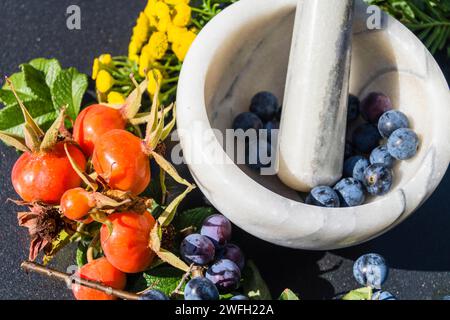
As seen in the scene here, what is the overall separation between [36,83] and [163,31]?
20 centimetres

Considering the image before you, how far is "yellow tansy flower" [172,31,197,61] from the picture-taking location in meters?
0.97

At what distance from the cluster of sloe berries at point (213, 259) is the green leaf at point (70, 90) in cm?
27

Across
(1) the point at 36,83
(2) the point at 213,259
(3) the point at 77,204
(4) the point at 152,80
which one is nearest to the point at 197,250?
(2) the point at 213,259

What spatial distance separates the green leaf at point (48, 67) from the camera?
1.04m

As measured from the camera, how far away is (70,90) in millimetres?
1028

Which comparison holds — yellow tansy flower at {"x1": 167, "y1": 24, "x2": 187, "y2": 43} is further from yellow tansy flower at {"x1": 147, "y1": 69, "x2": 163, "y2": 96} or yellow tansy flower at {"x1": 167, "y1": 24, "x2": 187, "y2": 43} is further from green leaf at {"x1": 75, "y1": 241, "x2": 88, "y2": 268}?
green leaf at {"x1": 75, "y1": 241, "x2": 88, "y2": 268}

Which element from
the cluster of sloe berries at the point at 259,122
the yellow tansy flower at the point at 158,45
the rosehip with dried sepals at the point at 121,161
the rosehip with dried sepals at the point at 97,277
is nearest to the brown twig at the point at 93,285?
the rosehip with dried sepals at the point at 97,277

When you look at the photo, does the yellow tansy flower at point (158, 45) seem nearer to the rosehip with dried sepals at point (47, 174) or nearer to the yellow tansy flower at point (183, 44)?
the yellow tansy flower at point (183, 44)

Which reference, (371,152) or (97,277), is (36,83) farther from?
(371,152)

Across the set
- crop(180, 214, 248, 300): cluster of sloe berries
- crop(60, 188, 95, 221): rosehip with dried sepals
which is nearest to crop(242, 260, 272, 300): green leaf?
crop(180, 214, 248, 300): cluster of sloe berries

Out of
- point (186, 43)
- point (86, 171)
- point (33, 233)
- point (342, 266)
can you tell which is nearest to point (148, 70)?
point (186, 43)

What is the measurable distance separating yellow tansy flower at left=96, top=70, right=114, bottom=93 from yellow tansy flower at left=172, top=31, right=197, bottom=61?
102 millimetres

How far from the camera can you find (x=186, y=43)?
3.20ft
